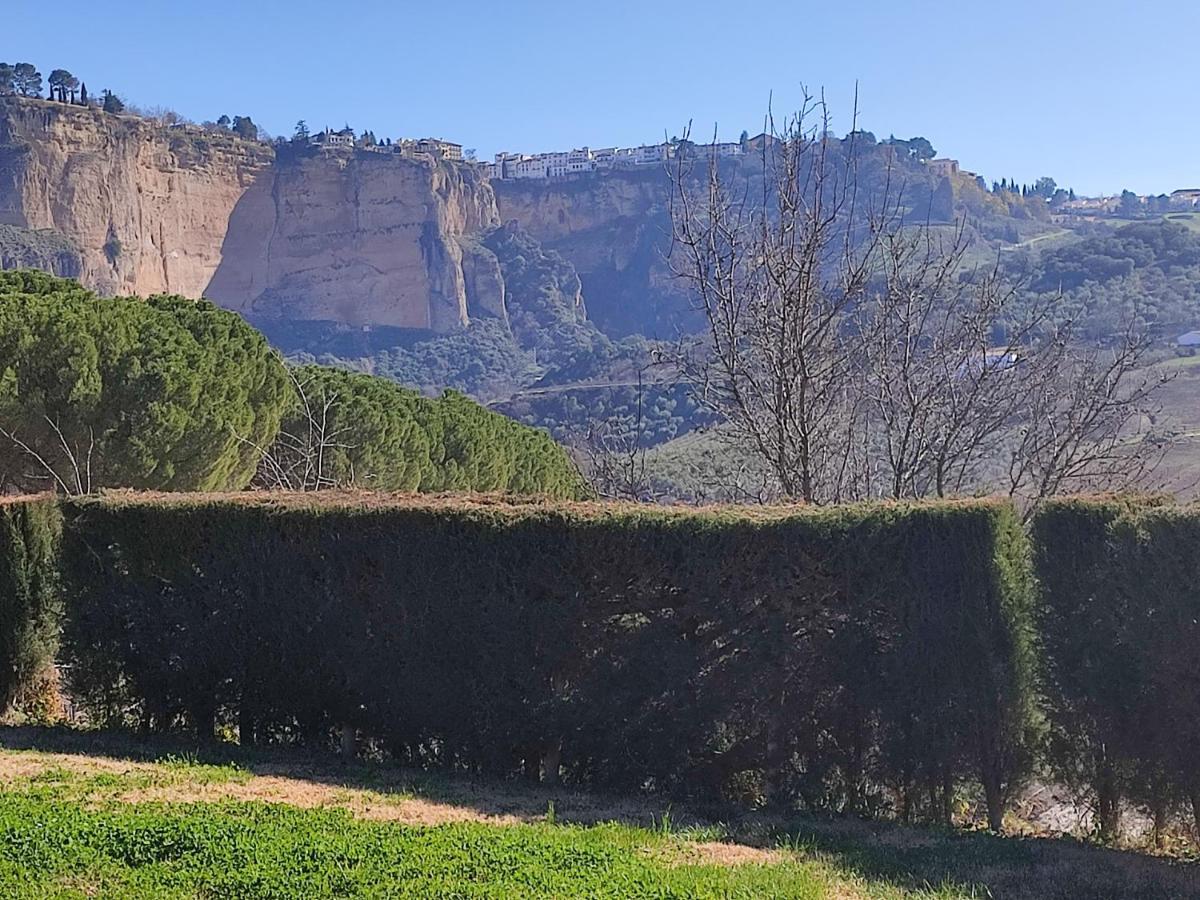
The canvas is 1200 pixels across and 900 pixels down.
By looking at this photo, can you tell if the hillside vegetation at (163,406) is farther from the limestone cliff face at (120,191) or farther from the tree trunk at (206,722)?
the limestone cliff face at (120,191)

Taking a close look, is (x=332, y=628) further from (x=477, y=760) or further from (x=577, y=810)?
(x=577, y=810)

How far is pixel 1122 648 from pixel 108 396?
11079 millimetres

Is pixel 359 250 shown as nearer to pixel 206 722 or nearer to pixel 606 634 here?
pixel 206 722

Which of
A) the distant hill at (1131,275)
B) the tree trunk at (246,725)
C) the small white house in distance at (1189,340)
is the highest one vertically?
the distant hill at (1131,275)

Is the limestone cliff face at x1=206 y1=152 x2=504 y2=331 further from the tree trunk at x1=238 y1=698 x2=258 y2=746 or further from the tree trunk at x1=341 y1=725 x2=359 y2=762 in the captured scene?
the tree trunk at x1=341 y1=725 x2=359 y2=762

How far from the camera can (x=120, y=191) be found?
70938mm

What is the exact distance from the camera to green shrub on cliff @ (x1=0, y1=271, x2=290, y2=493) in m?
11.9

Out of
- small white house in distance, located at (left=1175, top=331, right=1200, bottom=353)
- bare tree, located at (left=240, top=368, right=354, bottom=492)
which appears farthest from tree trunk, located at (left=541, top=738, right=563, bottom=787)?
small white house in distance, located at (left=1175, top=331, right=1200, bottom=353)

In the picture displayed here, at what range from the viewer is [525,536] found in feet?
20.4

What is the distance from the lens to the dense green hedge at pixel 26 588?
7.40 meters

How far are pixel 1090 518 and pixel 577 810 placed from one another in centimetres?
305

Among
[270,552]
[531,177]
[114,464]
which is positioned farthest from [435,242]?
[270,552]

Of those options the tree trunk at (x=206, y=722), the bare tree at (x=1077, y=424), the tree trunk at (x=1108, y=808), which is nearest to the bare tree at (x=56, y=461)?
the tree trunk at (x=206, y=722)

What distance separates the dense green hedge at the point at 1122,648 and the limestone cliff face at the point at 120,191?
227 ft
